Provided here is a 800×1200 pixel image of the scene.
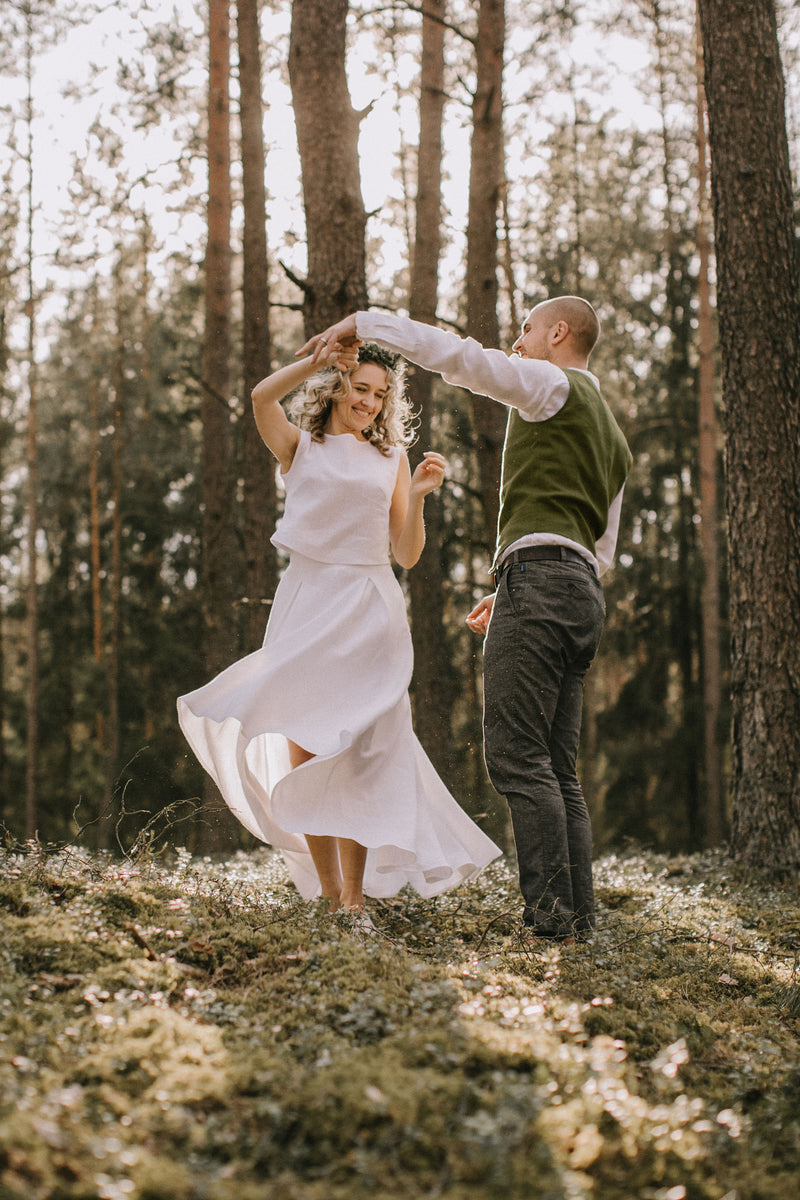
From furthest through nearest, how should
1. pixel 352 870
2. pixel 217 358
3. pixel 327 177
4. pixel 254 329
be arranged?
pixel 217 358 → pixel 254 329 → pixel 327 177 → pixel 352 870

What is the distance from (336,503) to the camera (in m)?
4.37

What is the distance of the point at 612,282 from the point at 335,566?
1490 centimetres

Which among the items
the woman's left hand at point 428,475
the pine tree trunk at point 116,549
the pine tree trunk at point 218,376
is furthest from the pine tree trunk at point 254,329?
the pine tree trunk at point 116,549

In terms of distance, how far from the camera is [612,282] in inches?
696

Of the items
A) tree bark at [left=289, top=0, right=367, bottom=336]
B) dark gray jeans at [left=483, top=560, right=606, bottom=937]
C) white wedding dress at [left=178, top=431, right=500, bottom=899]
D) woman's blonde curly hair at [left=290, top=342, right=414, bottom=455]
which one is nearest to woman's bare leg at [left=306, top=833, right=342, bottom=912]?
white wedding dress at [left=178, top=431, right=500, bottom=899]

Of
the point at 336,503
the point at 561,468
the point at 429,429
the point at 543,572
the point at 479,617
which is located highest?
the point at 429,429

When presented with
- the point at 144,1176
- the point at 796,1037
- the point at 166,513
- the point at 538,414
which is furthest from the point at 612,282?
the point at 144,1176

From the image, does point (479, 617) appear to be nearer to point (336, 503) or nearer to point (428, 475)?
point (428, 475)

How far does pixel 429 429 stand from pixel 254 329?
2.62 m

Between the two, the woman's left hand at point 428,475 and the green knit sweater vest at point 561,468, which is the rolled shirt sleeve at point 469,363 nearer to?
the green knit sweater vest at point 561,468

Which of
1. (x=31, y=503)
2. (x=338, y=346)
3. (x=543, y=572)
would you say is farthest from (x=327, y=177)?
(x=31, y=503)

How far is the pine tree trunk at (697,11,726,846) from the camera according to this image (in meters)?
14.5

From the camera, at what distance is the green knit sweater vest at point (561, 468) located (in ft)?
13.2

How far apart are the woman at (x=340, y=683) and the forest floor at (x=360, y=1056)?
363mm
